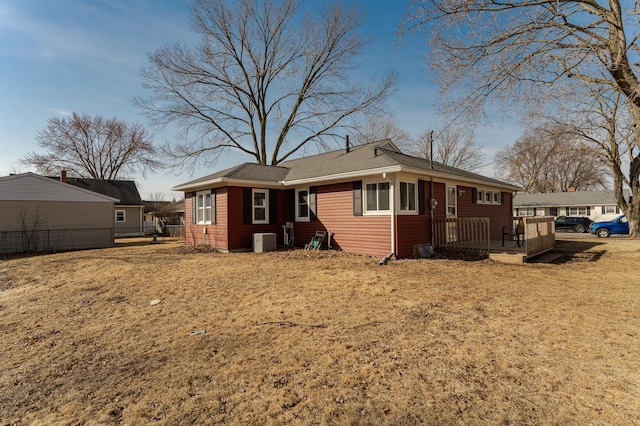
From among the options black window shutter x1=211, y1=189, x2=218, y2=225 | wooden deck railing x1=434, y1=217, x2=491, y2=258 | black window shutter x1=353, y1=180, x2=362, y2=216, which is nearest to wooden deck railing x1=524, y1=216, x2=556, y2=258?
wooden deck railing x1=434, y1=217, x2=491, y2=258

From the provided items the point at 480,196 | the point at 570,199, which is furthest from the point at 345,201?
the point at 570,199

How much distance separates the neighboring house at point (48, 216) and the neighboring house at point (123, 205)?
8084 millimetres

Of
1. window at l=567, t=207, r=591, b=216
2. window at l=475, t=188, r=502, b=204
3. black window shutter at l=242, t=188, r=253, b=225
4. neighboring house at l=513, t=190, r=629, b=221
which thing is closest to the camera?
black window shutter at l=242, t=188, r=253, b=225

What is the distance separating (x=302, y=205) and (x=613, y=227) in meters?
21.3

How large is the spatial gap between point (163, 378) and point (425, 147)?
35.4 m

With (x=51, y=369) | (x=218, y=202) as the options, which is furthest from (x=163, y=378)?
(x=218, y=202)

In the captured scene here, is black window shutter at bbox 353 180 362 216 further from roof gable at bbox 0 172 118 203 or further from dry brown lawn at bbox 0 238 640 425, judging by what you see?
roof gable at bbox 0 172 118 203

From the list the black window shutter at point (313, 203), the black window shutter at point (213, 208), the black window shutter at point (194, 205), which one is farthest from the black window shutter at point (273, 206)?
the black window shutter at point (194, 205)

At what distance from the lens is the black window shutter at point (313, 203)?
1221 centimetres

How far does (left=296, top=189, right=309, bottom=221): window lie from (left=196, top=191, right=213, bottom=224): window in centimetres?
362

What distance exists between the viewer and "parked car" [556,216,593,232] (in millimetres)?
25922

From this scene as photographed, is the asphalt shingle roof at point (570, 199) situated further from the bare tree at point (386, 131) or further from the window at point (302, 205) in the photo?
the window at point (302, 205)

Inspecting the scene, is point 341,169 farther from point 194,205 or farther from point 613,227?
point 613,227

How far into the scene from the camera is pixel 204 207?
13828 mm
